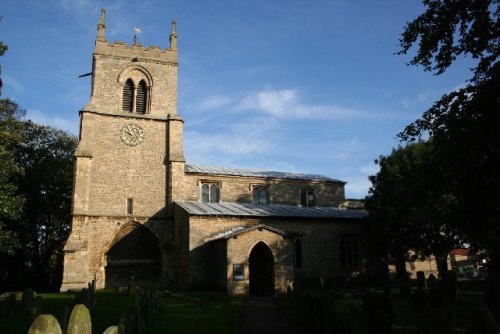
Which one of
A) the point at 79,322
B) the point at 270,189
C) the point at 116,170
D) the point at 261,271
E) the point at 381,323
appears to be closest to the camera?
the point at 79,322

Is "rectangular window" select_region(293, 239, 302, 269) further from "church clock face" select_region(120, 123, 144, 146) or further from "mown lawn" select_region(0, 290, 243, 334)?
"church clock face" select_region(120, 123, 144, 146)

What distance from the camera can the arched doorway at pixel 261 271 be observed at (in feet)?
79.3

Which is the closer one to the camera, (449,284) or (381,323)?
(381,323)

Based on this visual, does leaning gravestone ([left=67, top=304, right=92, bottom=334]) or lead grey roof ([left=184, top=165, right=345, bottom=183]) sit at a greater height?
Result: lead grey roof ([left=184, top=165, right=345, bottom=183])

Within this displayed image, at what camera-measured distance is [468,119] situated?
12539 millimetres

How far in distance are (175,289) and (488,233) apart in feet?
60.3

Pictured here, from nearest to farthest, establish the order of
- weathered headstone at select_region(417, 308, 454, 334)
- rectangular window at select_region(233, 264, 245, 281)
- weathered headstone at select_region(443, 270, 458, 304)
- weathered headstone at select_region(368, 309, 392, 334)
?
weathered headstone at select_region(417, 308, 454, 334), weathered headstone at select_region(368, 309, 392, 334), weathered headstone at select_region(443, 270, 458, 304), rectangular window at select_region(233, 264, 245, 281)

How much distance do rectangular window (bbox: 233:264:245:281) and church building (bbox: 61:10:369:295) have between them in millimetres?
53

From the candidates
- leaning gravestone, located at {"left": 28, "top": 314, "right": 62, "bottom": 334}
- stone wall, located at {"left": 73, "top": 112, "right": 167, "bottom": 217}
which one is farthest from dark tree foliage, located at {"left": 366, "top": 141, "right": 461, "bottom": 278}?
leaning gravestone, located at {"left": 28, "top": 314, "right": 62, "bottom": 334}

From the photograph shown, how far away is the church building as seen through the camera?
79.6 feet

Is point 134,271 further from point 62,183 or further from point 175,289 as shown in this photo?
point 62,183

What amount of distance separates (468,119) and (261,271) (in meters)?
16.0

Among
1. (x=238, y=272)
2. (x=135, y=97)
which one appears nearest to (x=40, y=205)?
(x=135, y=97)

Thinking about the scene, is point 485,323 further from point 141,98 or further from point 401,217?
point 141,98
